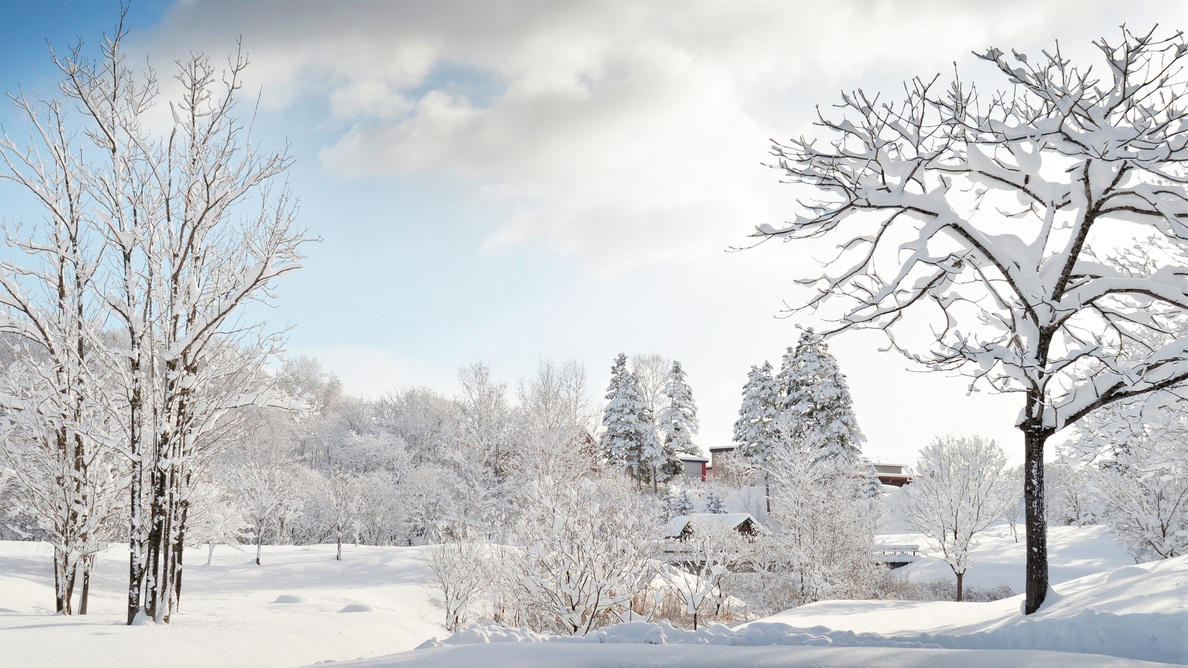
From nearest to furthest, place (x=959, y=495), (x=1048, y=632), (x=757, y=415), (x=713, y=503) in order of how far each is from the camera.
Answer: (x=1048, y=632)
(x=959, y=495)
(x=713, y=503)
(x=757, y=415)

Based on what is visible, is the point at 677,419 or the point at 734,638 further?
the point at 677,419

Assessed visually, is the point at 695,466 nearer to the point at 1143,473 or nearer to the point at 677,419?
the point at 677,419

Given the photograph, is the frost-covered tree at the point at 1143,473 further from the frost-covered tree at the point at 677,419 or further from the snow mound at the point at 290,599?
the frost-covered tree at the point at 677,419

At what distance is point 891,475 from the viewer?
2306 inches

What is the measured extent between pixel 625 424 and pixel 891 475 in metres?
29.5

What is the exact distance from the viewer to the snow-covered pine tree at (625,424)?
43375 millimetres

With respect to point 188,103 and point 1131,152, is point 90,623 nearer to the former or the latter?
point 188,103

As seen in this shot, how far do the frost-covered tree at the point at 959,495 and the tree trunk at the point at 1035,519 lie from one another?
692 inches

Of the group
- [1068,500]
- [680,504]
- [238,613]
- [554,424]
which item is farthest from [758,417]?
[238,613]

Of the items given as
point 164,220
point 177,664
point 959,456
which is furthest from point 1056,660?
point 959,456

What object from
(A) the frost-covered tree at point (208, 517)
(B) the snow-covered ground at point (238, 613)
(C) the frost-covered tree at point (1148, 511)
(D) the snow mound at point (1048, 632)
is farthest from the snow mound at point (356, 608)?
(C) the frost-covered tree at point (1148, 511)

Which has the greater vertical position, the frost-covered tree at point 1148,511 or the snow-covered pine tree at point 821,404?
the snow-covered pine tree at point 821,404

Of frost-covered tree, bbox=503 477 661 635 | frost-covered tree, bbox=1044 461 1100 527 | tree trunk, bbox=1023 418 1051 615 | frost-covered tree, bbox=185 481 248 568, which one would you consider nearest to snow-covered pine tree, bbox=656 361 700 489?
frost-covered tree, bbox=1044 461 1100 527

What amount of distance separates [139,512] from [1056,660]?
10.5m
